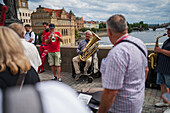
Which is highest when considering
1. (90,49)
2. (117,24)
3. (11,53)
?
(117,24)

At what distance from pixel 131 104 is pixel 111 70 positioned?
0.51 m

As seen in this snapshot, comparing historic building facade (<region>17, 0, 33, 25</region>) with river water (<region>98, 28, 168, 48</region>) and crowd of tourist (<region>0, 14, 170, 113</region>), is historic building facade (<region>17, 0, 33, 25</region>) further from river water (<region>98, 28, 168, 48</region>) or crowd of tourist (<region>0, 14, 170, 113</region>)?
crowd of tourist (<region>0, 14, 170, 113</region>)

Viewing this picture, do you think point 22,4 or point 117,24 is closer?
point 117,24

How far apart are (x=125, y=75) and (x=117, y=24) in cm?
60

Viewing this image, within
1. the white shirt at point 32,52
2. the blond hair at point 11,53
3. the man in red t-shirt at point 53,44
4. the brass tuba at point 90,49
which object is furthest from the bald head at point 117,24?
the man in red t-shirt at point 53,44

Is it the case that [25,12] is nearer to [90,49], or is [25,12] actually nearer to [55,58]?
[55,58]

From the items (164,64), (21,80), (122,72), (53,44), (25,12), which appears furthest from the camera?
(25,12)

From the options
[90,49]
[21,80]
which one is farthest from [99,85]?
[21,80]

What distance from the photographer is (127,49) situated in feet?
5.21

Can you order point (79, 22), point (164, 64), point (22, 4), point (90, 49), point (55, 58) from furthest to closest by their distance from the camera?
point (79, 22) < point (22, 4) < point (55, 58) < point (90, 49) < point (164, 64)

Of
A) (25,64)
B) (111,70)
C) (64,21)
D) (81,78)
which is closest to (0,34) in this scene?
(25,64)

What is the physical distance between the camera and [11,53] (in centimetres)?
110

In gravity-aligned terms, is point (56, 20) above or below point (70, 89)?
above

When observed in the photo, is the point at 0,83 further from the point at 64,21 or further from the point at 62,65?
the point at 64,21
